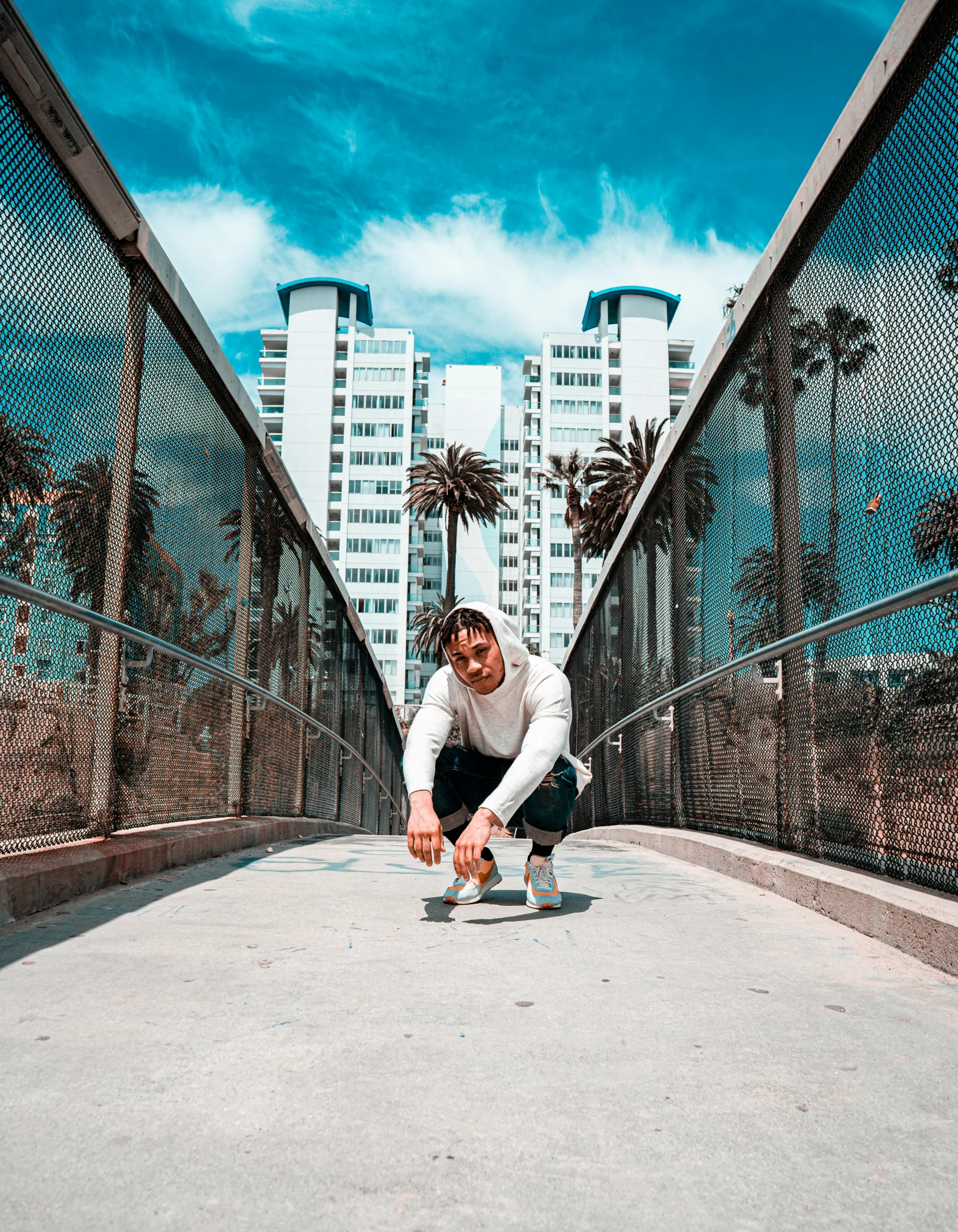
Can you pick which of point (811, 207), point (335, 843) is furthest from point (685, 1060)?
point (335, 843)

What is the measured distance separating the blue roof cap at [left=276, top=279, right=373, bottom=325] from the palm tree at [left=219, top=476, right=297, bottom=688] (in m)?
73.7

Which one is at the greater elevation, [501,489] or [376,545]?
[501,489]

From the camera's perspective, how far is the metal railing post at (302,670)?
25.9 ft

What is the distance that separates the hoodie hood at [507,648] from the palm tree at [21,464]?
4.52 ft

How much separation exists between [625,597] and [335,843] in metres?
3.54

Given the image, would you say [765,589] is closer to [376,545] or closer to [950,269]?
[950,269]

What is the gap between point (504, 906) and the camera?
3662 mm

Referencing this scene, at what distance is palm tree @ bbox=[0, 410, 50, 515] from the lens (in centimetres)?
274

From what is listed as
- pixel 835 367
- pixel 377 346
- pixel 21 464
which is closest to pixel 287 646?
pixel 21 464

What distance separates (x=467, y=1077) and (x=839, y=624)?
75.4 inches

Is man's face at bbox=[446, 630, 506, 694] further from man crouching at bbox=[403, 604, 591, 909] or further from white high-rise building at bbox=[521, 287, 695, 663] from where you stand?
white high-rise building at bbox=[521, 287, 695, 663]

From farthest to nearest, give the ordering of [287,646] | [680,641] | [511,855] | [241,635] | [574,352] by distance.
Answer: [574,352] < [287,646] < [680,641] < [511,855] < [241,635]

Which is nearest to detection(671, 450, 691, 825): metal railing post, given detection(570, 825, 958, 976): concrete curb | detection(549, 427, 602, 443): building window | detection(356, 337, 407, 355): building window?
detection(570, 825, 958, 976): concrete curb

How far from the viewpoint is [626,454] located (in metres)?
37.8
